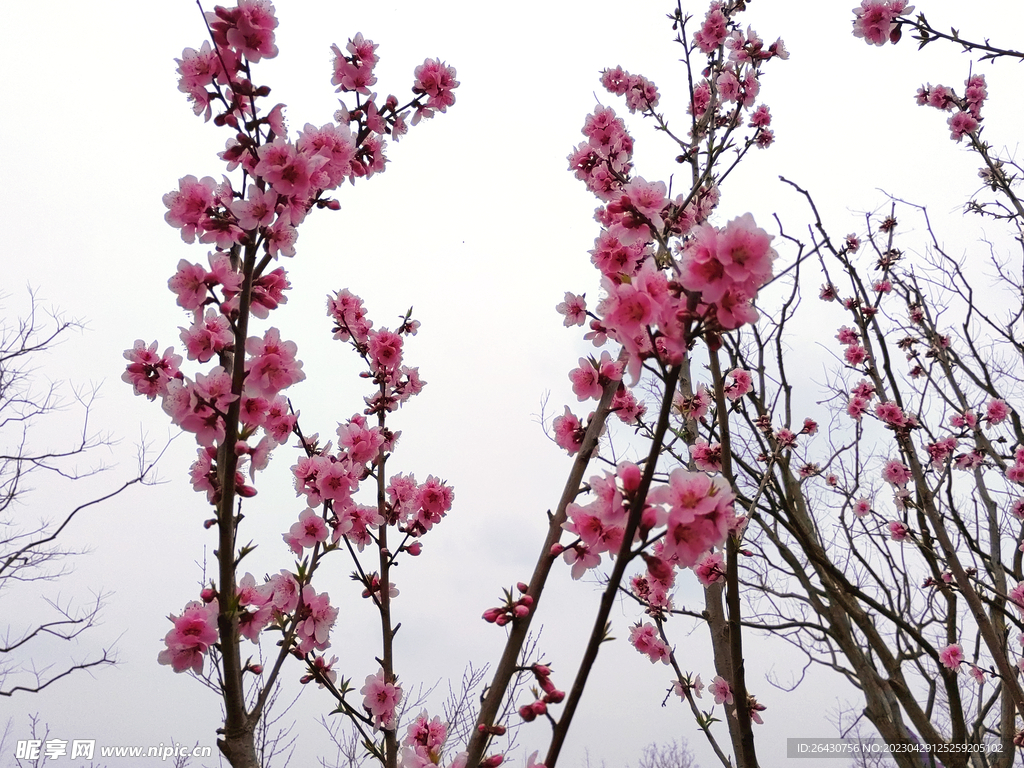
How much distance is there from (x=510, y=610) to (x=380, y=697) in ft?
3.96

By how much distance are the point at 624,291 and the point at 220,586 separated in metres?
1.12

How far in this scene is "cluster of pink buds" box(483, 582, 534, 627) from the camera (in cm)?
143

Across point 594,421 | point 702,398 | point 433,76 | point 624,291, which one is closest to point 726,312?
point 624,291

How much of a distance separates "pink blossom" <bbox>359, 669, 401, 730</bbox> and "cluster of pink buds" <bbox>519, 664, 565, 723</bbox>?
1.06m

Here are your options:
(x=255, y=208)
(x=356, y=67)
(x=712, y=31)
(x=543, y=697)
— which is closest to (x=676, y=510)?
(x=543, y=697)

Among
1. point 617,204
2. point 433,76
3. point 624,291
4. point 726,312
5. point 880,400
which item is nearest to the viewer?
point 726,312

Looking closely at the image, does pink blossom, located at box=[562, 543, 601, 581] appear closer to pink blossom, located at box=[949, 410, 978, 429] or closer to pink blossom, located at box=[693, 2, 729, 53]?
pink blossom, located at box=[693, 2, 729, 53]

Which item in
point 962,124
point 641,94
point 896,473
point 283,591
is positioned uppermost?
point 962,124

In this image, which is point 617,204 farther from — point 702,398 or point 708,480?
point 702,398

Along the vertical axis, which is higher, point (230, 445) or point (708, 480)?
point (230, 445)

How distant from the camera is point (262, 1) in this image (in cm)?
174

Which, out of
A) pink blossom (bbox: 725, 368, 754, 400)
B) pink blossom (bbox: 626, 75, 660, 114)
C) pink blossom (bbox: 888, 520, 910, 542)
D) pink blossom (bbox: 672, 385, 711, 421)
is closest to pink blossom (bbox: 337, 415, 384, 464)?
pink blossom (bbox: 672, 385, 711, 421)

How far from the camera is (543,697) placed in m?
1.38

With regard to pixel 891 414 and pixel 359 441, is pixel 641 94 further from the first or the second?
pixel 359 441
